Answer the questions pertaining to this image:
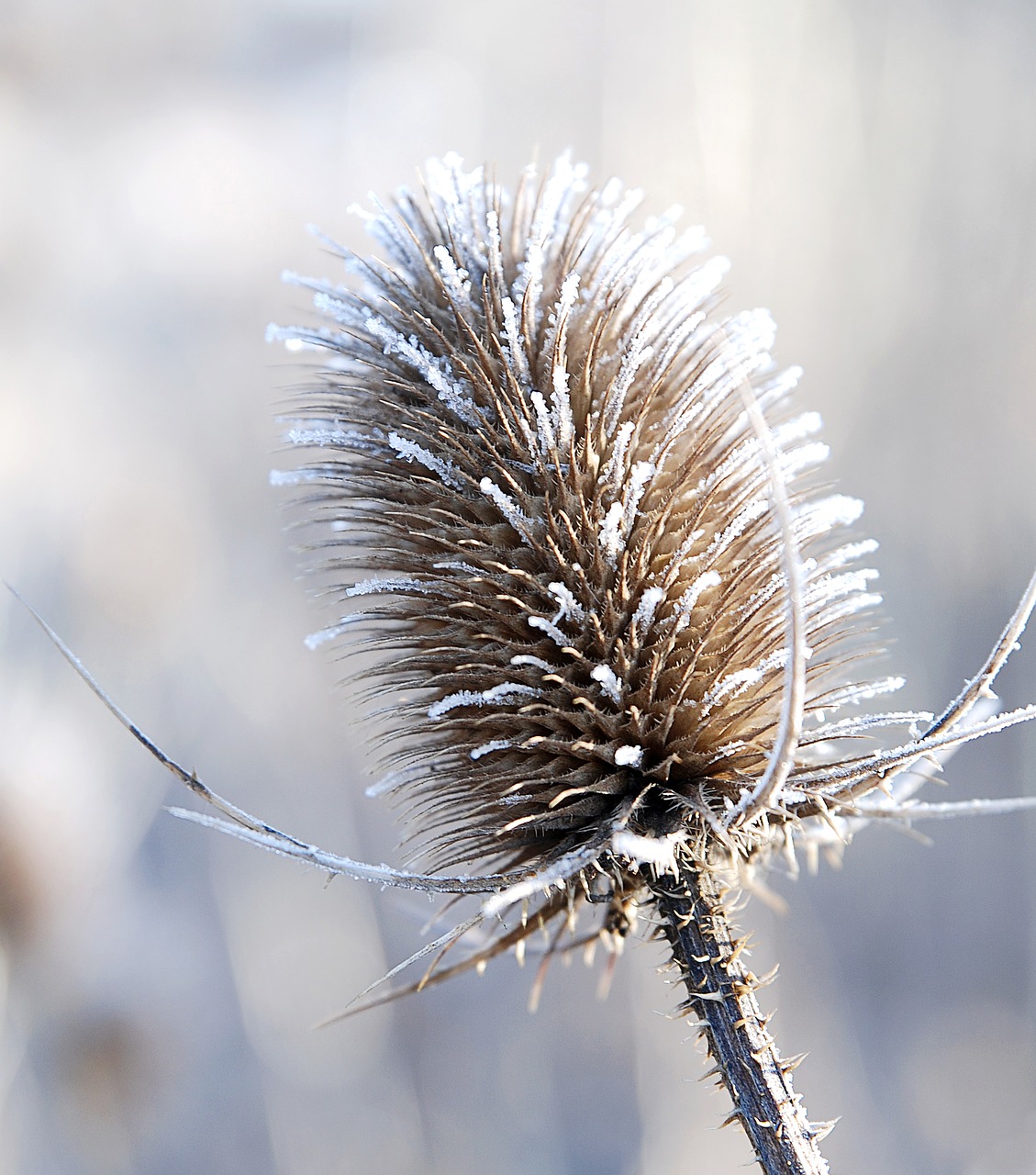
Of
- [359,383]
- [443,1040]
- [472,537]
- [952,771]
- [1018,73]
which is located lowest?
[443,1040]

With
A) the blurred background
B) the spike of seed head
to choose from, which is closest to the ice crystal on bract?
the spike of seed head

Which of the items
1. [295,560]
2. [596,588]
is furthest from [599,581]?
[295,560]

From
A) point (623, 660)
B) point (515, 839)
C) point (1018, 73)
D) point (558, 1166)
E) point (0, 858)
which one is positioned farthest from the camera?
point (1018, 73)

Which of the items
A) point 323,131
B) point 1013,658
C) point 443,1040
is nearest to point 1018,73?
point 1013,658

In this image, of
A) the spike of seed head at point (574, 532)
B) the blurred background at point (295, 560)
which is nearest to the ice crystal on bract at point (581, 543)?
the spike of seed head at point (574, 532)

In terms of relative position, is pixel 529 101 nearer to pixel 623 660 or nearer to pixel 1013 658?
pixel 1013 658

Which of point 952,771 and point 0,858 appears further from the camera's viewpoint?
point 952,771

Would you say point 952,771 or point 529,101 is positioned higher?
point 529,101
